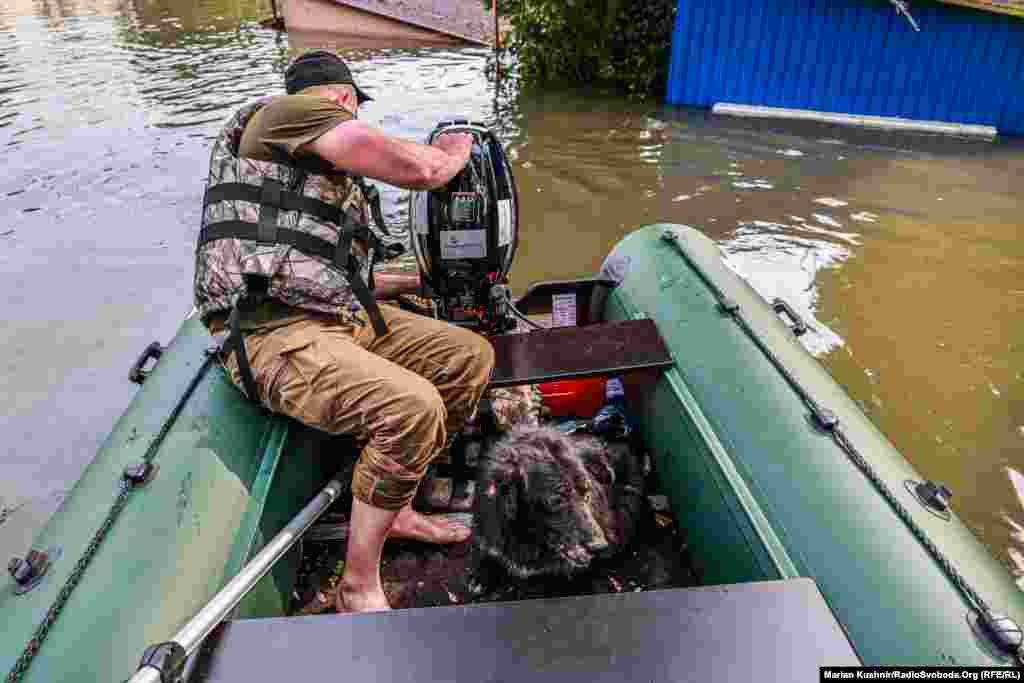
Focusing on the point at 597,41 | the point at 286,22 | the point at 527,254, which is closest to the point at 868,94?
the point at 597,41

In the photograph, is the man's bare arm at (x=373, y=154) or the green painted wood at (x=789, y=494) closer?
the green painted wood at (x=789, y=494)

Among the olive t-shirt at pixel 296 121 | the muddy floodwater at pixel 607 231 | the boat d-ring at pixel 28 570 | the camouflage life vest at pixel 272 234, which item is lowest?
the muddy floodwater at pixel 607 231

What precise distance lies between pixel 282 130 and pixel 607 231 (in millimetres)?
4478

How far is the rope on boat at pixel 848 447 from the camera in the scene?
→ 1563mm

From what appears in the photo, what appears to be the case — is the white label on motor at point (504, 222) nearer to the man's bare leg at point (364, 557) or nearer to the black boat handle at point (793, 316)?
the man's bare leg at point (364, 557)

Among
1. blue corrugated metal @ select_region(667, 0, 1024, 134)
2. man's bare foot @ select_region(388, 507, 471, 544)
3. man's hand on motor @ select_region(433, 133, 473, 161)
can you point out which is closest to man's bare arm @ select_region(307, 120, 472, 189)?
man's hand on motor @ select_region(433, 133, 473, 161)

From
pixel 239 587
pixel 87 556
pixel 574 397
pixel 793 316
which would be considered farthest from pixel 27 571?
pixel 793 316

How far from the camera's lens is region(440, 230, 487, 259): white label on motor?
8.46 feet

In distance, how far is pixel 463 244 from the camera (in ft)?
8.53

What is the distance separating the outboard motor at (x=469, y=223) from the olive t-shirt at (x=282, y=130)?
0.56 meters

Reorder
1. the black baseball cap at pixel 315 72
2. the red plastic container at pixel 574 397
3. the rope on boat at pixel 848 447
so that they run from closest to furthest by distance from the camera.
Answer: the rope on boat at pixel 848 447 → the black baseball cap at pixel 315 72 → the red plastic container at pixel 574 397

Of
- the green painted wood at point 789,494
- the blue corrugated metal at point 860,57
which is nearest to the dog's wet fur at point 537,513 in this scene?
the green painted wood at point 789,494

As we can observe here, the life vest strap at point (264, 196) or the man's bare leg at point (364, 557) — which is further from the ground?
the life vest strap at point (264, 196)

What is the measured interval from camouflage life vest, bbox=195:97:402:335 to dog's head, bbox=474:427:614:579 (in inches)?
29.6
